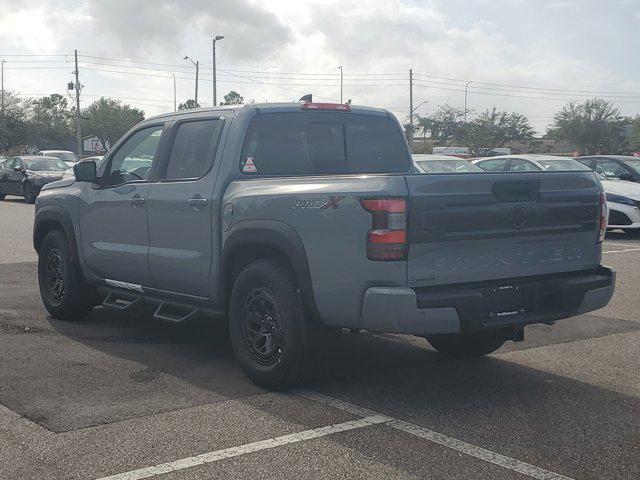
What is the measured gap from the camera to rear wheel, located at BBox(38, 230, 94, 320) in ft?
23.6

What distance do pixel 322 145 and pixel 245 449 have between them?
2733 millimetres

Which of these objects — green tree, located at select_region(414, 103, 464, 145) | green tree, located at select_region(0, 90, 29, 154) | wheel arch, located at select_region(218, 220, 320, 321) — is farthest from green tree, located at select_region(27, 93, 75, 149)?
wheel arch, located at select_region(218, 220, 320, 321)

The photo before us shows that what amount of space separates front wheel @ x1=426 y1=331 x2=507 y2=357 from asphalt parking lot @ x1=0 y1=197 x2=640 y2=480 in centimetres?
9

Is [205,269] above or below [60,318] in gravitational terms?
above

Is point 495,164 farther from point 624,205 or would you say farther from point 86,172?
point 86,172

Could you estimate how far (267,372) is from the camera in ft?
16.9

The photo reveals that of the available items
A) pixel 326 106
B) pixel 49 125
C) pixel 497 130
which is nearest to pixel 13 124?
pixel 49 125

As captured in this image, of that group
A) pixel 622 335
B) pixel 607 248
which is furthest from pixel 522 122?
pixel 622 335

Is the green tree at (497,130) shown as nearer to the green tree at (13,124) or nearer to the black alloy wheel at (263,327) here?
the green tree at (13,124)

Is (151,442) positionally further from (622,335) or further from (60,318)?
(622,335)

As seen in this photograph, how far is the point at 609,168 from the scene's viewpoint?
1662cm

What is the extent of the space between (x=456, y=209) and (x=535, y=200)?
66 cm

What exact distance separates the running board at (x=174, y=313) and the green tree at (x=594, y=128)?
2348 inches

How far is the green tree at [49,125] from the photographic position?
76.0 m
